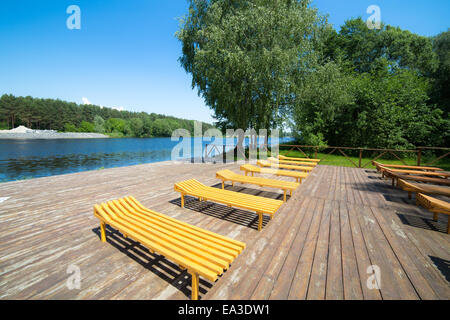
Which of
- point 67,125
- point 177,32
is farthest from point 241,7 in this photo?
point 67,125

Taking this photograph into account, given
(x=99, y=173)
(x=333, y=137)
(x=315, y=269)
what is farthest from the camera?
(x=333, y=137)

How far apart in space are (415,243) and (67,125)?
81898 millimetres

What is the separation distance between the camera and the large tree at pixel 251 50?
11297mm

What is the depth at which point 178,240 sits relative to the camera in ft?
8.27

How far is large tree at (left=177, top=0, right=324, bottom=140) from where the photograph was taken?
11.3 m

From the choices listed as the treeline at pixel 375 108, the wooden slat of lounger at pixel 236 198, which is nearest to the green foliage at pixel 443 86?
the treeline at pixel 375 108

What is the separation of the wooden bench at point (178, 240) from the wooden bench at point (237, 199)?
1131mm

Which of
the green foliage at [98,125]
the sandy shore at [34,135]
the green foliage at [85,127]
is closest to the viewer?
the sandy shore at [34,135]

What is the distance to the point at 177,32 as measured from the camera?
1320 cm

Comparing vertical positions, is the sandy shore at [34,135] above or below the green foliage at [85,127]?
below

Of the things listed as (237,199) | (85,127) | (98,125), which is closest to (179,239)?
(237,199)

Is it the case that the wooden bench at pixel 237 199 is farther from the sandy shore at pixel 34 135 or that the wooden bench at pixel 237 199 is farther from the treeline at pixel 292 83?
the sandy shore at pixel 34 135

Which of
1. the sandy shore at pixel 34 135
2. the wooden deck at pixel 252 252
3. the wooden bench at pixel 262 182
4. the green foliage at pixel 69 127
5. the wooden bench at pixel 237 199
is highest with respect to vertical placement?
the green foliage at pixel 69 127

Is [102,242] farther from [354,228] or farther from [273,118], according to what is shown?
[273,118]
